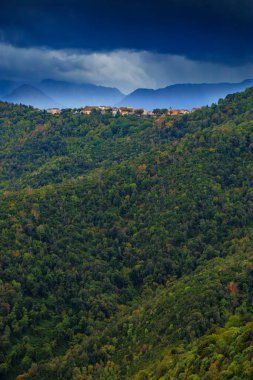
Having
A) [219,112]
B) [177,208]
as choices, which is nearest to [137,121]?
[219,112]

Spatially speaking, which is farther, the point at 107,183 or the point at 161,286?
the point at 107,183

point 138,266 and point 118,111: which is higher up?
point 118,111

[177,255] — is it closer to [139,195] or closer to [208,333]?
[139,195]

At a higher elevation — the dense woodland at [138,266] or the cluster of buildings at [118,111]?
the cluster of buildings at [118,111]

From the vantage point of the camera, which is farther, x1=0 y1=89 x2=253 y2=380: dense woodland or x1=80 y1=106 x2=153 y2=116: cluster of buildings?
x1=80 y1=106 x2=153 y2=116: cluster of buildings

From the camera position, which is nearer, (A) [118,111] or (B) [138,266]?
(B) [138,266]

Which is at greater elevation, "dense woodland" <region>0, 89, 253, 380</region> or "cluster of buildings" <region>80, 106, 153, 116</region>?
"cluster of buildings" <region>80, 106, 153, 116</region>

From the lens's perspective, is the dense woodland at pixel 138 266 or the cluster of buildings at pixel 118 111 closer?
the dense woodland at pixel 138 266

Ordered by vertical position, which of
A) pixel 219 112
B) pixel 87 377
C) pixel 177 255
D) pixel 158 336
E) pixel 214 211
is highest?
pixel 219 112
